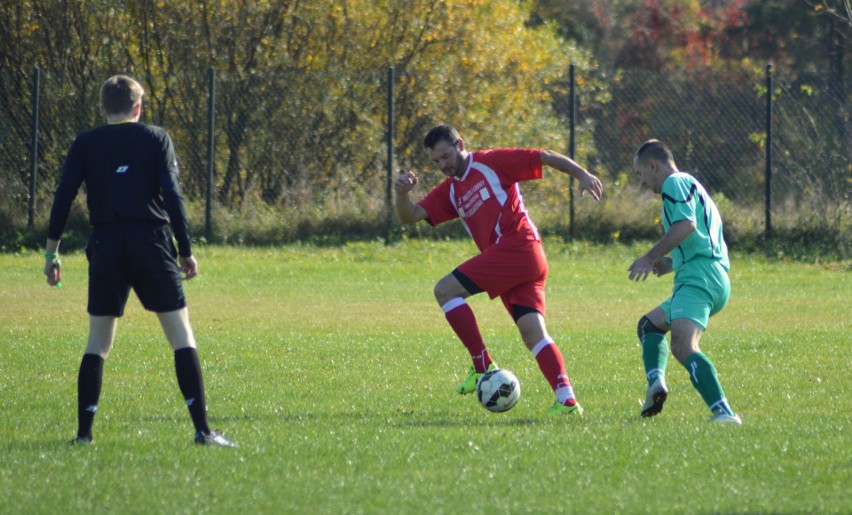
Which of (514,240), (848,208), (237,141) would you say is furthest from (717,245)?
(237,141)

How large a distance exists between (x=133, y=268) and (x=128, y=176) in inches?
18.5

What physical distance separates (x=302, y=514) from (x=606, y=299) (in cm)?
1014

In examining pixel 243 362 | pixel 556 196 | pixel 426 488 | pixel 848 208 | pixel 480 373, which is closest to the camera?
pixel 426 488

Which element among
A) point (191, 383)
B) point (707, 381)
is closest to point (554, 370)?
point (707, 381)

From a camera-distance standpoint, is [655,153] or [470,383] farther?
[470,383]

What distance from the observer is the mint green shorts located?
725 centimetres

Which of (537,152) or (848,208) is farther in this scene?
(848,208)

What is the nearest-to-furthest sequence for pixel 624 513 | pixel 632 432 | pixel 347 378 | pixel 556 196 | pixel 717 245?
pixel 624 513, pixel 632 432, pixel 717 245, pixel 347 378, pixel 556 196

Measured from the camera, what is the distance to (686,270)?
7336 mm

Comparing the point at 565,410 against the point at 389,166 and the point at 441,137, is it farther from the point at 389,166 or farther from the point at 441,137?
the point at 389,166

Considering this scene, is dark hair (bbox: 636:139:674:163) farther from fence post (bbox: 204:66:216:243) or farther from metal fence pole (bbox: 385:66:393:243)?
fence post (bbox: 204:66:216:243)

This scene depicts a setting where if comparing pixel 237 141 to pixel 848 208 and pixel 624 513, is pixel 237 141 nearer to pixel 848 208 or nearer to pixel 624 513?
pixel 848 208

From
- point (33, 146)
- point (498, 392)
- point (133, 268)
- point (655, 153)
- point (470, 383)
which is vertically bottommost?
point (33, 146)

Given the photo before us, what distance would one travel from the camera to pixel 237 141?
2031 centimetres
